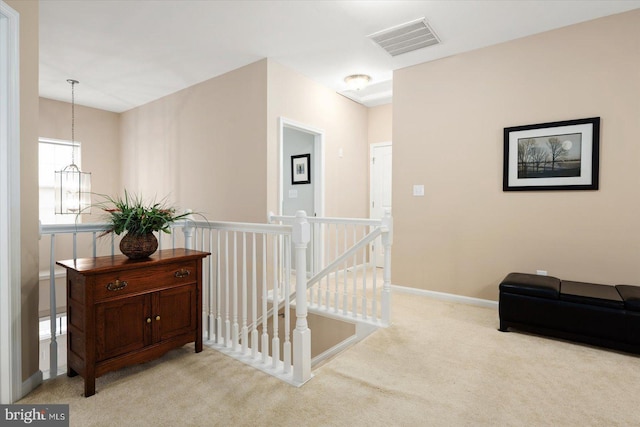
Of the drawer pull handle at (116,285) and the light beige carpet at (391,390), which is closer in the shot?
the light beige carpet at (391,390)

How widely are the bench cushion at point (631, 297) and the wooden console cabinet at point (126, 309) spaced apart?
3.05 meters

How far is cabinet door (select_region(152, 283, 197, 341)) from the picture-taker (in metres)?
2.21

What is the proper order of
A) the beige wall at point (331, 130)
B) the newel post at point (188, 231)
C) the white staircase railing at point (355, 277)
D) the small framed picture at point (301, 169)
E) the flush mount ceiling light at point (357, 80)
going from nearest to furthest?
the newel post at point (188, 231) < the white staircase railing at point (355, 277) < the beige wall at point (331, 130) < the flush mount ceiling light at point (357, 80) < the small framed picture at point (301, 169)

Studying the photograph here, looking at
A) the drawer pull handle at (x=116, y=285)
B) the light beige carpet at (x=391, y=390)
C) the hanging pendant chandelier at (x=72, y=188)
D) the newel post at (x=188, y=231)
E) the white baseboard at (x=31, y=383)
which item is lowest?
→ the light beige carpet at (x=391, y=390)

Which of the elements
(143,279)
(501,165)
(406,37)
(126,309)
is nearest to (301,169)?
(406,37)

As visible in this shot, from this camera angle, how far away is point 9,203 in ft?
5.96

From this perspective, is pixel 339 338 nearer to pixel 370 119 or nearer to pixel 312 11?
pixel 312 11

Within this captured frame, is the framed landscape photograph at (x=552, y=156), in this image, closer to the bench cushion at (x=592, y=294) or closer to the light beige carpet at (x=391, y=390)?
the bench cushion at (x=592, y=294)

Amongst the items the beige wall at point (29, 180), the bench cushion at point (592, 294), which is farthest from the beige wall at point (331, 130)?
the bench cushion at point (592, 294)

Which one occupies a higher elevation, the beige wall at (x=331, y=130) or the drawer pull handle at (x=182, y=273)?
Answer: the beige wall at (x=331, y=130)

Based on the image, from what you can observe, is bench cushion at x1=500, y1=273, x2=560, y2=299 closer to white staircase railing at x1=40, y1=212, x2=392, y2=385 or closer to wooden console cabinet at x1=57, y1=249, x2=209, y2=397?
white staircase railing at x1=40, y1=212, x2=392, y2=385

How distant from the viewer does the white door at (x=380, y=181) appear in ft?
18.0

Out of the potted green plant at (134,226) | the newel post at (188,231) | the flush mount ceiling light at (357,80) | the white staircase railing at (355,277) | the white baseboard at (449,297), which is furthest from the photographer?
the flush mount ceiling light at (357,80)

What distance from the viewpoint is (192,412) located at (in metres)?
1.78
